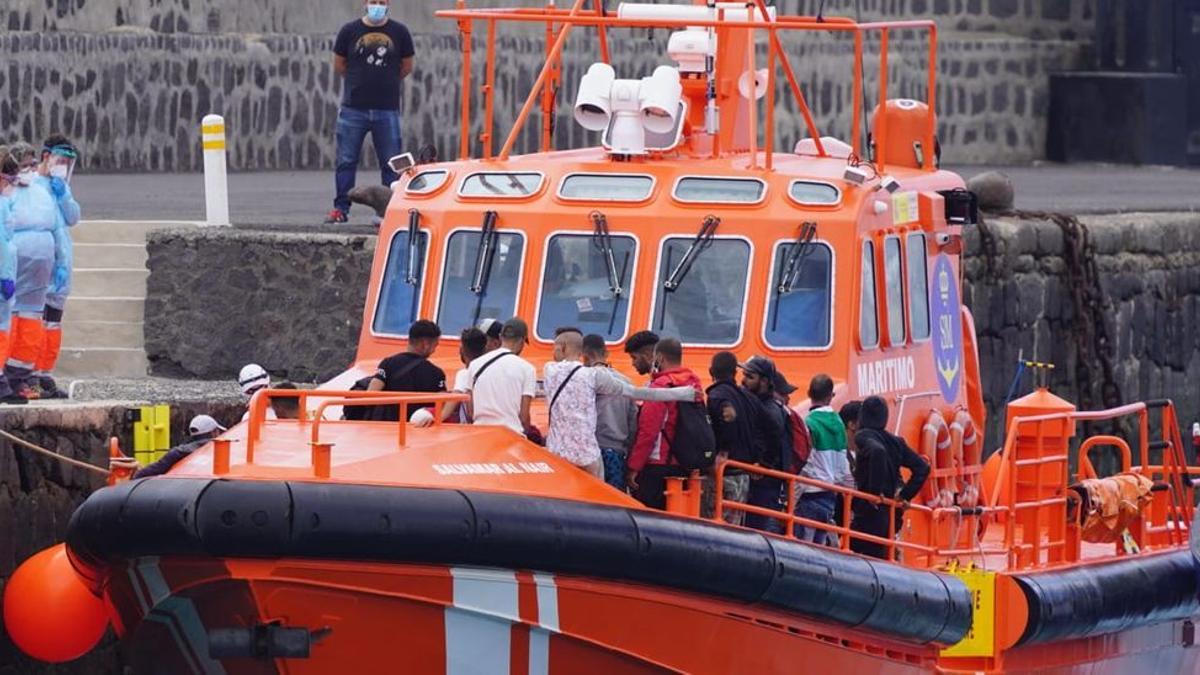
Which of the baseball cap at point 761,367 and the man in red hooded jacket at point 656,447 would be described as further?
the baseball cap at point 761,367

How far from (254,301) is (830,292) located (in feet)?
17.9

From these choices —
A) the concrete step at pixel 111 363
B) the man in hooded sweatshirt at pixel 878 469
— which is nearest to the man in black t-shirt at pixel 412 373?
the man in hooded sweatshirt at pixel 878 469

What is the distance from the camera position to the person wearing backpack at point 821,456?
11.3m

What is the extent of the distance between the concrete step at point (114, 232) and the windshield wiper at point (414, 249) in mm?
4765

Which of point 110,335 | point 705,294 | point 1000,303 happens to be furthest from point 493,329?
point 1000,303

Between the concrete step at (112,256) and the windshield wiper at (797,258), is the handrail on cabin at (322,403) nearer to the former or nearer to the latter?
the windshield wiper at (797,258)

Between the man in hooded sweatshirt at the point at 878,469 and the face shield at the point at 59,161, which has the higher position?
the face shield at the point at 59,161

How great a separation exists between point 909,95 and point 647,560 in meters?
15.7

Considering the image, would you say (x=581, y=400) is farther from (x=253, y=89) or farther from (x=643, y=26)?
(x=253, y=89)

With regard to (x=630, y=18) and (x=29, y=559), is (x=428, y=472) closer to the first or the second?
(x=29, y=559)

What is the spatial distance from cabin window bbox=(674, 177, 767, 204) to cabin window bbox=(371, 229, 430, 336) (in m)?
1.12

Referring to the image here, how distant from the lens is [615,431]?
1058 centimetres

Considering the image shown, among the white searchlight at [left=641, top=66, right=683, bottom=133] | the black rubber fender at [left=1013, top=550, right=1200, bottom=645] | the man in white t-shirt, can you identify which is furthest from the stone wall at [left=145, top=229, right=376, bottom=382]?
the man in white t-shirt

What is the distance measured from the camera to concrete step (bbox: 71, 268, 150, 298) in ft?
54.1
